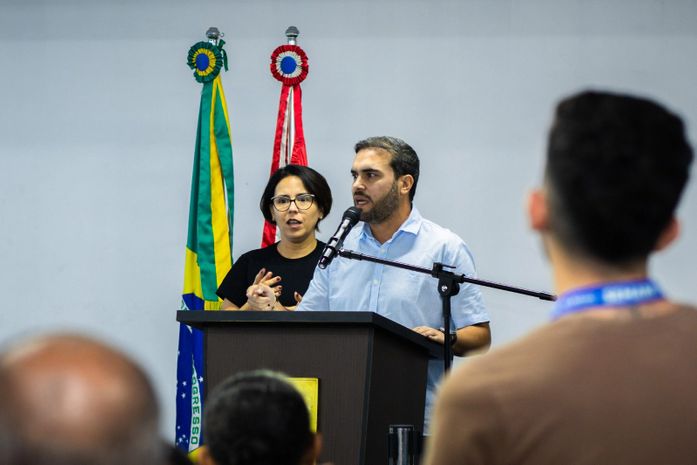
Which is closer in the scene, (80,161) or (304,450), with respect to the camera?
(304,450)

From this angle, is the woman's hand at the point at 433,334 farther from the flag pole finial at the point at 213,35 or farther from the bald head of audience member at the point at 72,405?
the bald head of audience member at the point at 72,405

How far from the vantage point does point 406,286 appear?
3.36 meters

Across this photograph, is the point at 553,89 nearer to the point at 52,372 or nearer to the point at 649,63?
the point at 649,63

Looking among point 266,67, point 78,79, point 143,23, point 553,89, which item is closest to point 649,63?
point 553,89

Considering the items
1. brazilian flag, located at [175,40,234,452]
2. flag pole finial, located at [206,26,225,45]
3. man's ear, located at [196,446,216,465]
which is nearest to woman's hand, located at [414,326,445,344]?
brazilian flag, located at [175,40,234,452]

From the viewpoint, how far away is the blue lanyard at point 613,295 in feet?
3.28

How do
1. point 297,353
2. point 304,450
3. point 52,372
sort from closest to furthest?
1. point 52,372
2. point 304,450
3. point 297,353

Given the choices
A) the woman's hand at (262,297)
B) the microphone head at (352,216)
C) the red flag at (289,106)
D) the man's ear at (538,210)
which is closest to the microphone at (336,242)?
the microphone head at (352,216)

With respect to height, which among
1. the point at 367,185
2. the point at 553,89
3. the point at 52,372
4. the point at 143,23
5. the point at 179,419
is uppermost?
the point at 143,23

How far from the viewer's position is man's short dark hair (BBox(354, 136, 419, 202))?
3707mm

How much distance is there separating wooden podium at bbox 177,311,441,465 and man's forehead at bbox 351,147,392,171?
1.10 m

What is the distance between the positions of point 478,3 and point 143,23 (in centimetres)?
190

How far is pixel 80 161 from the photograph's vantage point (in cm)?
542

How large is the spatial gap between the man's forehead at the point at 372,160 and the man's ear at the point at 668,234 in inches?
103
